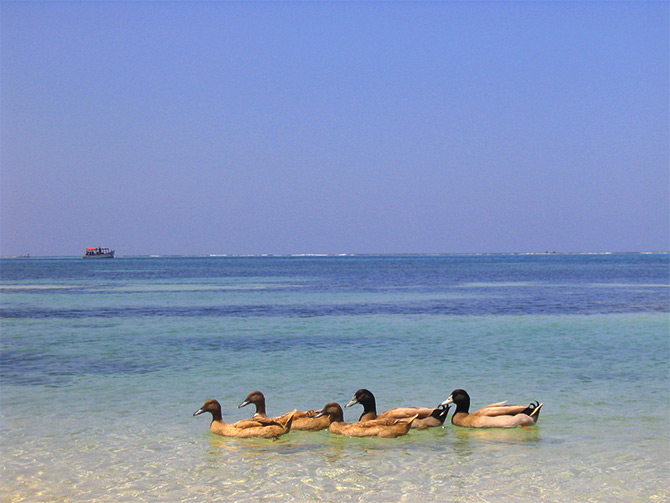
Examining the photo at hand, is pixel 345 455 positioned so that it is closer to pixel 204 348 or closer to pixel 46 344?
pixel 204 348

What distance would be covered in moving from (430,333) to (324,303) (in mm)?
15200

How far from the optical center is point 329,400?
1312 cm

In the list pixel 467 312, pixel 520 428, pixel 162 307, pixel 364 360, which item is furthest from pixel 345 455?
pixel 162 307

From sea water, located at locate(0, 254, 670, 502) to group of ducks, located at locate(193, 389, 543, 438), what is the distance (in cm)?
15

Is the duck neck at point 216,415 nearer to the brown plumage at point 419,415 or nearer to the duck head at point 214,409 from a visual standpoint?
the duck head at point 214,409

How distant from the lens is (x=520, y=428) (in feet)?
35.6

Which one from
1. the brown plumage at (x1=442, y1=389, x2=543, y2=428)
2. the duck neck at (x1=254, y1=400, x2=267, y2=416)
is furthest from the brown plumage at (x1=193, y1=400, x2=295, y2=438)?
the brown plumage at (x1=442, y1=389, x2=543, y2=428)

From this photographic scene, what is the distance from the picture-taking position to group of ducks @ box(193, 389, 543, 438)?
10.4m

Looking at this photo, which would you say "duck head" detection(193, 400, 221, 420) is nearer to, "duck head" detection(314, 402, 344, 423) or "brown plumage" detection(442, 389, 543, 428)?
"duck head" detection(314, 402, 344, 423)

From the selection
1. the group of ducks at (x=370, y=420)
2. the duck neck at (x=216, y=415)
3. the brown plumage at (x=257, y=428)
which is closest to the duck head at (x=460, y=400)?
the group of ducks at (x=370, y=420)

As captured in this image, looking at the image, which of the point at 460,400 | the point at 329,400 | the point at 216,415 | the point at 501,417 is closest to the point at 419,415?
the point at 460,400

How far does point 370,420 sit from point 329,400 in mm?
2204

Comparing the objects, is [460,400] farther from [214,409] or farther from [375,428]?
[214,409]

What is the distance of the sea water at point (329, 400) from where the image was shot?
8.45m
